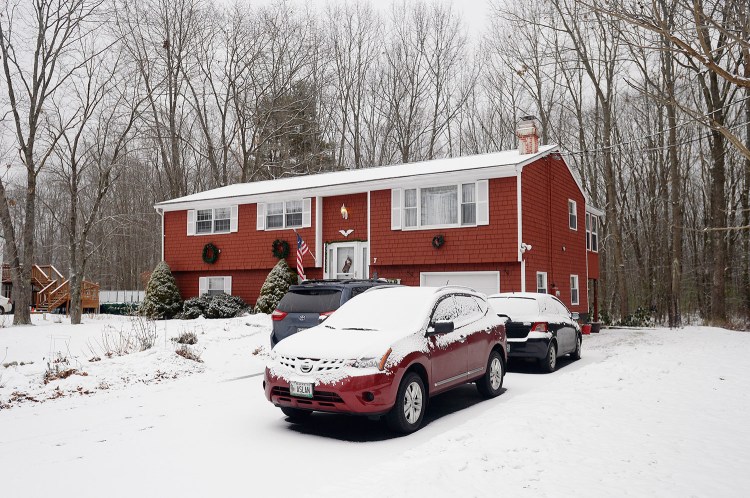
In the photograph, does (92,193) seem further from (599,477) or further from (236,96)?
(599,477)

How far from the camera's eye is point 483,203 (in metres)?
19.8

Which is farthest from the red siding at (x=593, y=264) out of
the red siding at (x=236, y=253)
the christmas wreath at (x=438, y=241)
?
the red siding at (x=236, y=253)

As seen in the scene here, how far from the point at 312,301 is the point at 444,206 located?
10564mm

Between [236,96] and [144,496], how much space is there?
117ft

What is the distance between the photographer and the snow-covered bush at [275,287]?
73.7ft

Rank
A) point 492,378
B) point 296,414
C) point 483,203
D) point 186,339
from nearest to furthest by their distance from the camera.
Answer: point 296,414 < point 492,378 < point 186,339 < point 483,203

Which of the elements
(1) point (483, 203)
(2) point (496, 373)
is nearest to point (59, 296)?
(1) point (483, 203)

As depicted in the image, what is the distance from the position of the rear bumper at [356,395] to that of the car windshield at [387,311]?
1.02 meters

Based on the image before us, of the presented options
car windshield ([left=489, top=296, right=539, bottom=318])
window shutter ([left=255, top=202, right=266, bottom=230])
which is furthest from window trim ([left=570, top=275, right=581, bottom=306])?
car windshield ([left=489, top=296, right=539, bottom=318])

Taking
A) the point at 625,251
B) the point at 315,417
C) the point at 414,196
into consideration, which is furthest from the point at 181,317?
the point at 625,251

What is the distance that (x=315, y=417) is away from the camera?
787 centimetres

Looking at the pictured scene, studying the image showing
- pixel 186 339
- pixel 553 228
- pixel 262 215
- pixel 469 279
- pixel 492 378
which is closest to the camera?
pixel 492 378

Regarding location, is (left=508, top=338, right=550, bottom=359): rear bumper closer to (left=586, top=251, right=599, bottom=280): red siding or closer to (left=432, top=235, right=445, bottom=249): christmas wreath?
(left=432, top=235, right=445, bottom=249): christmas wreath

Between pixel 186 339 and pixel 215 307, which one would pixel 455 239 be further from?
pixel 215 307
